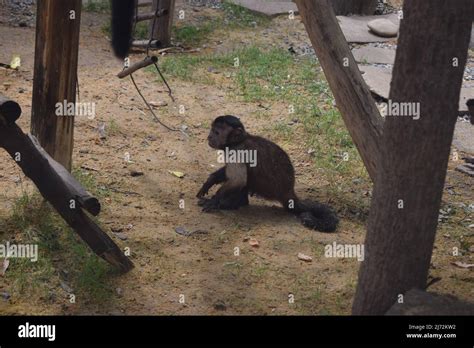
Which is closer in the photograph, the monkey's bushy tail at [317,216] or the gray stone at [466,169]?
the monkey's bushy tail at [317,216]

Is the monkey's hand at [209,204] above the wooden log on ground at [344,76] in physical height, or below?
below

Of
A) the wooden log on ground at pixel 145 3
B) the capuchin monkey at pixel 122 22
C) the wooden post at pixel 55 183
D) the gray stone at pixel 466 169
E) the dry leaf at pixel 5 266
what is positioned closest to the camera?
the wooden post at pixel 55 183

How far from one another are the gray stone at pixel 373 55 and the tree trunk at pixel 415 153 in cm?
701

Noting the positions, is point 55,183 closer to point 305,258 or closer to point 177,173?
point 305,258

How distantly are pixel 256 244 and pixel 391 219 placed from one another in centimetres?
203

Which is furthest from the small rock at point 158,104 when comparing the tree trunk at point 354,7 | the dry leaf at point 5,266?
the tree trunk at point 354,7

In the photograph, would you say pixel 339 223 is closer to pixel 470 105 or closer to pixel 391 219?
pixel 470 105

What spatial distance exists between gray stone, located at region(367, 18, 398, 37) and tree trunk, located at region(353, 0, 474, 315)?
323 inches

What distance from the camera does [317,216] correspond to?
22.4 feet

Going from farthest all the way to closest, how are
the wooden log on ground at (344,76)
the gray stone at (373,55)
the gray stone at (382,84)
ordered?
the gray stone at (373,55), the gray stone at (382,84), the wooden log on ground at (344,76)

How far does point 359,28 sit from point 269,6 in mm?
1690

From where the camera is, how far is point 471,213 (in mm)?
7195

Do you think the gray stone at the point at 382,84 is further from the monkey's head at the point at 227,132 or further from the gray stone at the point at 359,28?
the monkey's head at the point at 227,132

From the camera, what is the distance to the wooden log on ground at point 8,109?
16.7 feet
